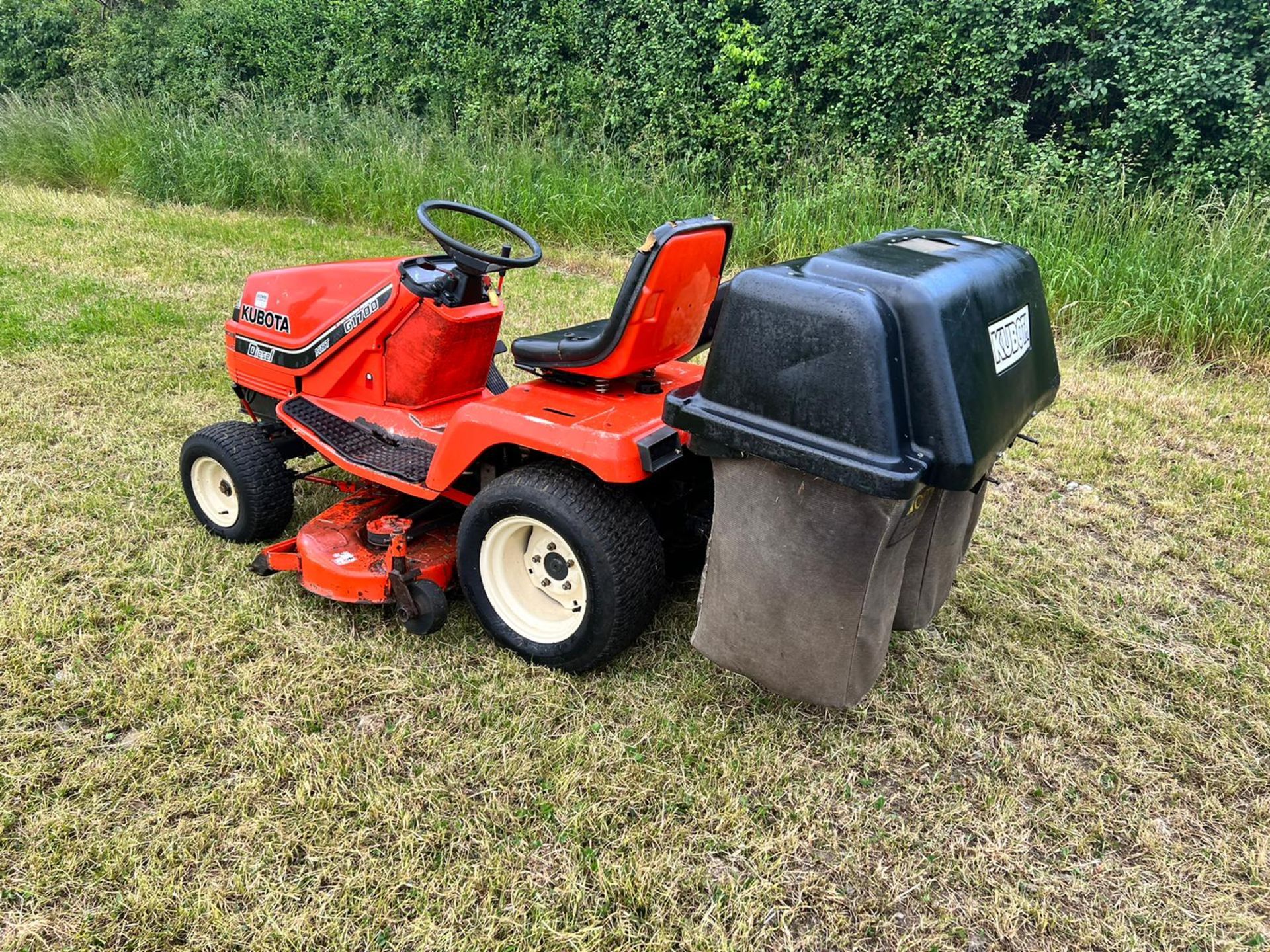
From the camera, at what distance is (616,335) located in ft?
7.97

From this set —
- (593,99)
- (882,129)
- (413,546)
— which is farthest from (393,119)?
(413,546)

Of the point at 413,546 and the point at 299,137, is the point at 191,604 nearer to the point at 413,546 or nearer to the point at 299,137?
the point at 413,546

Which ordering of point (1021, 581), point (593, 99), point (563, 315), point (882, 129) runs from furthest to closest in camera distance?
point (593, 99) → point (882, 129) → point (563, 315) → point (1021, 581)

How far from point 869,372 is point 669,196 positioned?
591 centimetres

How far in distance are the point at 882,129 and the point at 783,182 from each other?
0.85m

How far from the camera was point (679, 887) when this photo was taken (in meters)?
1.99

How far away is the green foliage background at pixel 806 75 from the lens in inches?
231

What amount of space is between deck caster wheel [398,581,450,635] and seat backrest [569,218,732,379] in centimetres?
75

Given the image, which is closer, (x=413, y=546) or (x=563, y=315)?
(x=413, y=546)

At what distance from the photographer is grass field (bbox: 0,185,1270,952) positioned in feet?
6.33

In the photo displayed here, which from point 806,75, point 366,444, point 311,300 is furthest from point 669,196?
point 366,444

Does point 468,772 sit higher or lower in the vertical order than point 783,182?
lower

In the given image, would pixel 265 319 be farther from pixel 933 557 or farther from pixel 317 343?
pixel 933 557

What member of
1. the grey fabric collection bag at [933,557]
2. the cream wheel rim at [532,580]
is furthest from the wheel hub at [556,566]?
the grey fabric collection bag at [933,557]
